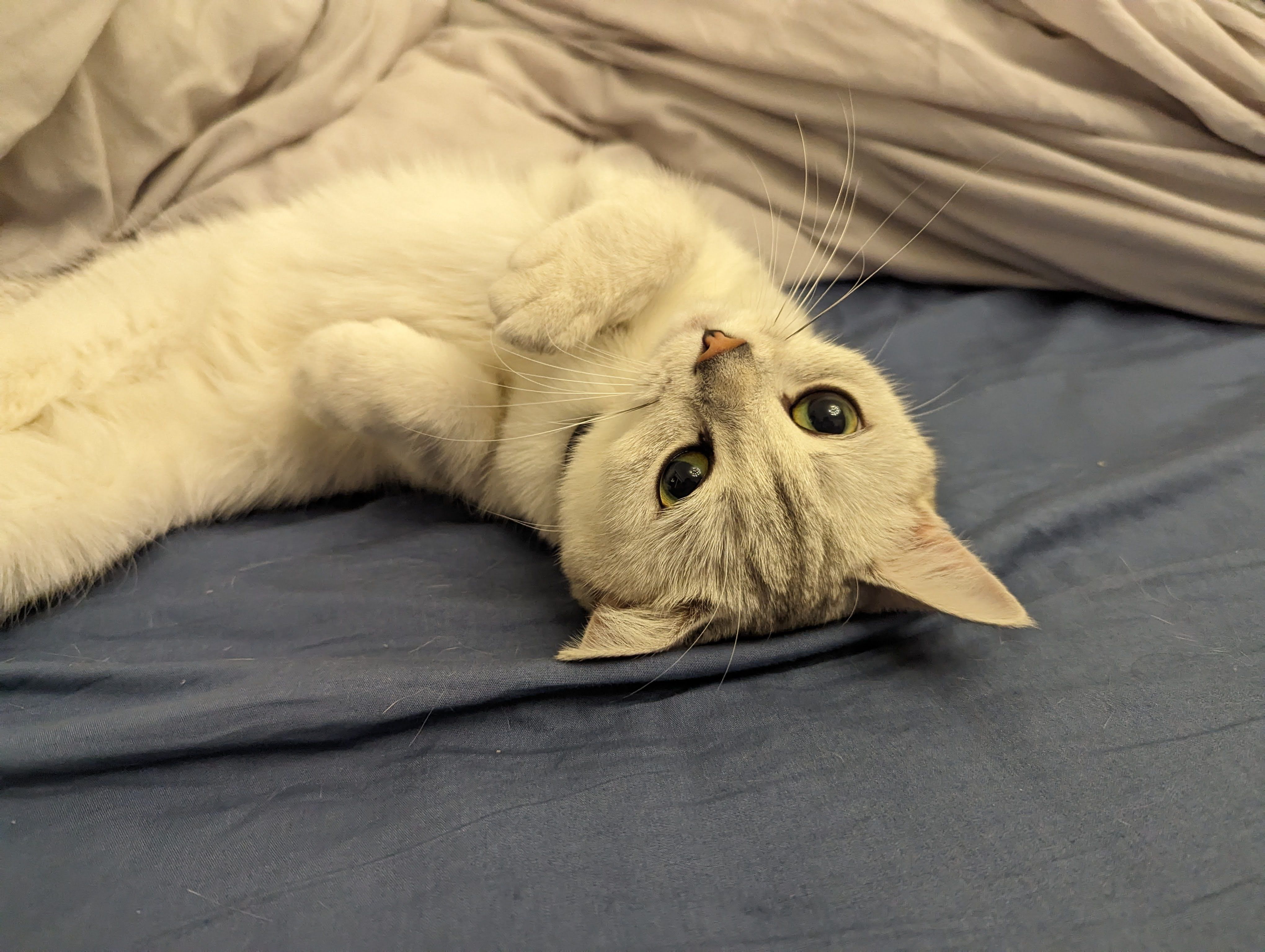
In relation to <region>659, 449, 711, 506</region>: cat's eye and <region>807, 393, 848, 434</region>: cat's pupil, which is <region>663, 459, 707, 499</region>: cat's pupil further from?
<region>807, 393, 848, 434</region>: cat's pupil

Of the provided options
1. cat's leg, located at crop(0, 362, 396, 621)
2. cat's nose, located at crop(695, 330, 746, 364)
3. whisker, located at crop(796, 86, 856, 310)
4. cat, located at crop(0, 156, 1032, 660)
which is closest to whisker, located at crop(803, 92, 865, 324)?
whisker, located at crop(796, 86, 856, 310)

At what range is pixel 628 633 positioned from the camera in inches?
44.8

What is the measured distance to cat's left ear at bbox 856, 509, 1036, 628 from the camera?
1047 mm

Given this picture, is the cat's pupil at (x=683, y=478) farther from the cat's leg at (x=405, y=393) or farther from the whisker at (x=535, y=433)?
the cat's leg at (x=405, y=393)

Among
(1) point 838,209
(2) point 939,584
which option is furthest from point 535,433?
(1) point 838,209

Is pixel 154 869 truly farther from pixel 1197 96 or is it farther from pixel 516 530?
pixel 1197 96

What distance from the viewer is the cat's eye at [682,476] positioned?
1266mm

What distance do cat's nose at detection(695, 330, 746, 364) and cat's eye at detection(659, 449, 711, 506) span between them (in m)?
0.18

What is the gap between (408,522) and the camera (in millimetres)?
1599

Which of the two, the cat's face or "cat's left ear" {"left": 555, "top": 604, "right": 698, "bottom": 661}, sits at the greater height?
the cat's face

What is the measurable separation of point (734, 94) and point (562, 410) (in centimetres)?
108

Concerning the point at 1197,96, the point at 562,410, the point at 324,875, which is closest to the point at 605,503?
the point at 562,410

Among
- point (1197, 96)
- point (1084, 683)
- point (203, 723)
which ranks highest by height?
point (1197, 96)

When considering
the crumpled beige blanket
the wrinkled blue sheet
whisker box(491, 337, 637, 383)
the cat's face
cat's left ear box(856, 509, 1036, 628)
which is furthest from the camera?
the crumpled beige blanket
